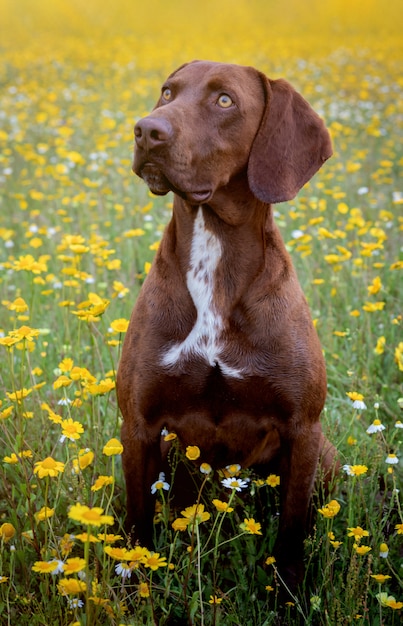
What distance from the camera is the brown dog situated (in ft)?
8.07

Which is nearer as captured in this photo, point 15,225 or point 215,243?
point 215,243

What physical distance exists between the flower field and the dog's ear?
71 centimetres

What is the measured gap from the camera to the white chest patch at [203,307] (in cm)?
247

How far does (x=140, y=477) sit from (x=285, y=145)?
1264 mm

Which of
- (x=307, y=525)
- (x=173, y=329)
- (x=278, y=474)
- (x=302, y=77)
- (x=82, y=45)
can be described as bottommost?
(x=307, y=525)

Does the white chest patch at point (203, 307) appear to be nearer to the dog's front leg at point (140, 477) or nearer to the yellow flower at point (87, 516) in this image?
the dog's front leg at point (140, 477)

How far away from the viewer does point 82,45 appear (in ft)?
48.8

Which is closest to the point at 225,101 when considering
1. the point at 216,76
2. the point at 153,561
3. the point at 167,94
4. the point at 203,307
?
the point at 216,76

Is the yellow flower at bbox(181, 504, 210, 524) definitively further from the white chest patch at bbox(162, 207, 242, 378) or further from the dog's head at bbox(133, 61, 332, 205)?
the dog's head at bbox(133, 61, 332, 205)

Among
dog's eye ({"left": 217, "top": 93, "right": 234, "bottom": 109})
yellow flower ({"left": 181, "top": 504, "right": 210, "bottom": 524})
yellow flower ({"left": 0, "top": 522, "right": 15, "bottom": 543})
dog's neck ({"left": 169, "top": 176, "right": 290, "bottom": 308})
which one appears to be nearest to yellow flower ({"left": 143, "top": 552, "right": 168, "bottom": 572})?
yellow flower ({"left": 181, "top": 504, "right": 210, "bottom": 524})

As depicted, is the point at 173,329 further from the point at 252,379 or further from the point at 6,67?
the point at 6,67

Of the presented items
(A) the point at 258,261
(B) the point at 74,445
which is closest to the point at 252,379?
(A) the point at 258,261

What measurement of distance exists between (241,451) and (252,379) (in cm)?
32

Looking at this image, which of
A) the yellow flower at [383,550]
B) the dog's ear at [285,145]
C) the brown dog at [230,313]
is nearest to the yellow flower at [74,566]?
the brown dog at [230,313]
